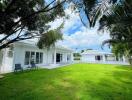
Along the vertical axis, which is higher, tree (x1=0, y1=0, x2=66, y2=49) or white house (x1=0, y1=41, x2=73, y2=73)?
tree (x1=0, y1=0, x2=66, y2=49)

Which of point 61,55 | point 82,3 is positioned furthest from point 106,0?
point 61,55

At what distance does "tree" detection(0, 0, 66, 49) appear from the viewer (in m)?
12.4

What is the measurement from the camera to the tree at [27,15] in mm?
12359

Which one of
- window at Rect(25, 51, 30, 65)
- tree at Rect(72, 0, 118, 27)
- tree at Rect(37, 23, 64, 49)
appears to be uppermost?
tree at Rect(72, 0, 118, 27)

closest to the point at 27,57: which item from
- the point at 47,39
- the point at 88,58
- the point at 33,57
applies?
the point at 33,57

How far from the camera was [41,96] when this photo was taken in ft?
35.9

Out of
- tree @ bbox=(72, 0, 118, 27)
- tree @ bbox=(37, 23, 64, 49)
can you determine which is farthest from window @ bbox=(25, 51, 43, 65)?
tree @ bbox=(72, 0, 118, 27)

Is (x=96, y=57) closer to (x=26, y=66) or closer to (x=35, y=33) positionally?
(x=26, y=66)

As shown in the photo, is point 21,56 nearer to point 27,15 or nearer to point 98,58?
point 27,15

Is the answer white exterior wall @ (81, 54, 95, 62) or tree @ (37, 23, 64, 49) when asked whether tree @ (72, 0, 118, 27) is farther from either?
white exterior wall @ (81, 54, 95, 62)

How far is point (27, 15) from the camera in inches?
533

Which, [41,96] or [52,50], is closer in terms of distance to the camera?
[41,96]

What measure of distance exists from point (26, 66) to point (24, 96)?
14.8 m

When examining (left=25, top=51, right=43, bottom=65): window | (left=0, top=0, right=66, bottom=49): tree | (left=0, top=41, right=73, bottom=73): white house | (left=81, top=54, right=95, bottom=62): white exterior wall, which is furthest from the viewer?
(left=81, top=54, right=95, bottom=62): white exterior wall
